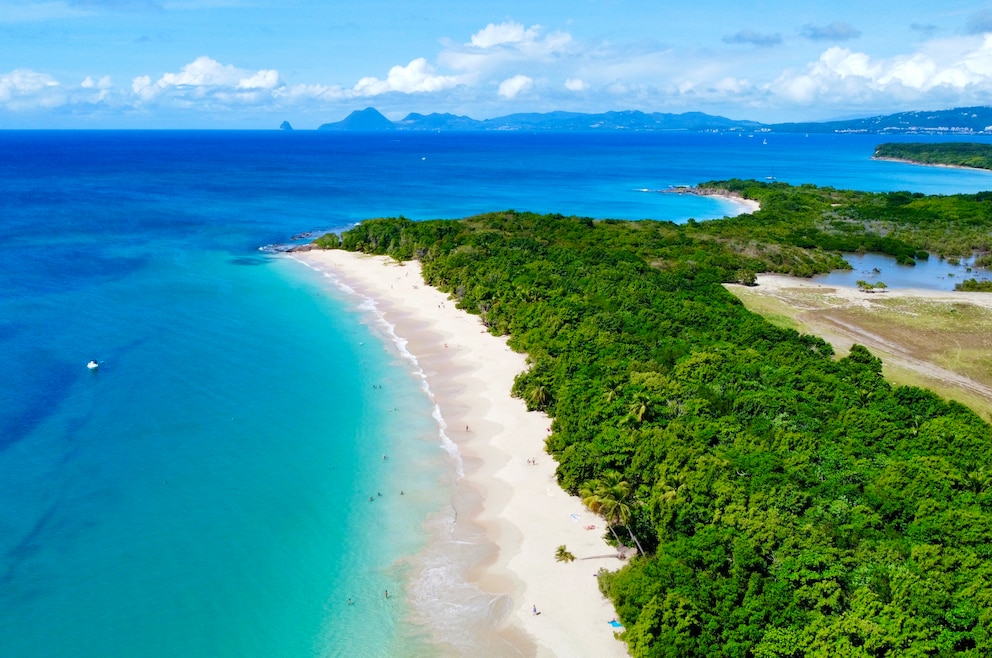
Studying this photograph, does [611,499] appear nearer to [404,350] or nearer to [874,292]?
[404,350]

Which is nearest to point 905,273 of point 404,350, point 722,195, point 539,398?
point 539,398

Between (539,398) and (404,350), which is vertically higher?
(404,350)

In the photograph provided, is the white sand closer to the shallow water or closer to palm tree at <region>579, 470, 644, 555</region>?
the shallow water

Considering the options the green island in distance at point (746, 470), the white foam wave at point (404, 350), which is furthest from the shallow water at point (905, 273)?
the white foam wave at point (404, 350)

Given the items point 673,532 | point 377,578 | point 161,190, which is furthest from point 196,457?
point 161,190

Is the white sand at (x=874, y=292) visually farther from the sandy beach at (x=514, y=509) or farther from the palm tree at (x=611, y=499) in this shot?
the palm tree at (x=611, y=499)

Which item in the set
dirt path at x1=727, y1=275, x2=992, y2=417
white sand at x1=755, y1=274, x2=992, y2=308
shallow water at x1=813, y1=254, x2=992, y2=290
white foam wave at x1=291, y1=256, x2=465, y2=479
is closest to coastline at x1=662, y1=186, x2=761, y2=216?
shallow water at x1=813, y1=254, x2=992, y2=290

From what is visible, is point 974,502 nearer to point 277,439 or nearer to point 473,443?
point 473,443
